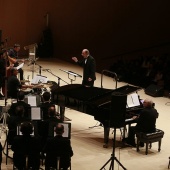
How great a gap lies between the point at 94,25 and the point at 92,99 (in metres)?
12.2

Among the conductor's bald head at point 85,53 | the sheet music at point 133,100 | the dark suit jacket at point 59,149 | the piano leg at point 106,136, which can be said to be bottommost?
the piano leg at point 106,136

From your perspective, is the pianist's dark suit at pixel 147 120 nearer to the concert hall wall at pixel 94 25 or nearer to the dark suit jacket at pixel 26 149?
the dark suit jacket at pixel 26 149

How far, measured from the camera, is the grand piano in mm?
10336

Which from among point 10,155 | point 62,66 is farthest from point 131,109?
point 62,66

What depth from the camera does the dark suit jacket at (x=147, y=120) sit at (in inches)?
404

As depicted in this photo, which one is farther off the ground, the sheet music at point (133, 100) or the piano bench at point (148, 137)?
the sheet music at point (133, 100)

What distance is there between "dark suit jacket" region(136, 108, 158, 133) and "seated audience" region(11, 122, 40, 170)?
2.80m

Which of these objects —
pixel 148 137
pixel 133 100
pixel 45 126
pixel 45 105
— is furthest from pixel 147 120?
pixel 45 126

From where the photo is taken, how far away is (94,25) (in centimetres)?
2244

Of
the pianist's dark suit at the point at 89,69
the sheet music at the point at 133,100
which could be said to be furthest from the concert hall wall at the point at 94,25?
the sheet music at the point at 133,100

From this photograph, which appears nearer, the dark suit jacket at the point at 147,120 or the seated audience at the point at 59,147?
the seated audience at the point at 59,147

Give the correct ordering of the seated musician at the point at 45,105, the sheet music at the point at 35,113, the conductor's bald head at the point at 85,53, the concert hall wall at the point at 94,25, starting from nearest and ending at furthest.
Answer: the sheet music at the point at 35,113, the seated musician at the point at 45,105, the conductor's bald head at the point at 85,53, the concert hall wall at the point at 94,25

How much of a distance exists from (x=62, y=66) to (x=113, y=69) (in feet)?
8.22

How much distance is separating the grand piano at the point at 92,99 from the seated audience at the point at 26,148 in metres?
2.23
